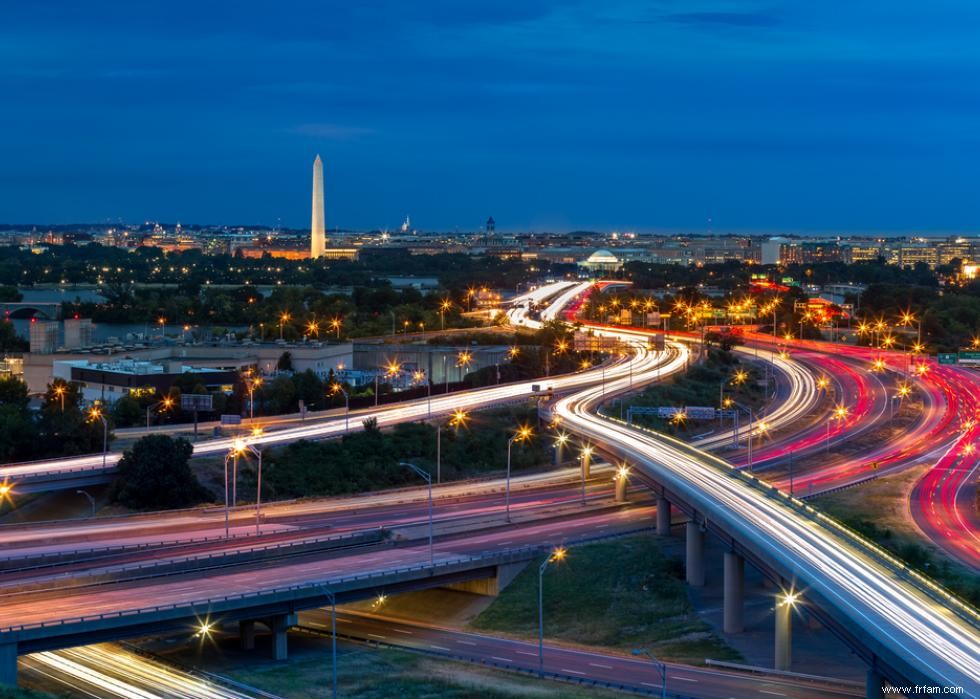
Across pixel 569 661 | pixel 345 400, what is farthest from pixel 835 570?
pixel 345 400

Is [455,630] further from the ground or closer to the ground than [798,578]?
closer to the ground

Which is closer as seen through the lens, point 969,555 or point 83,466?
point 969,555

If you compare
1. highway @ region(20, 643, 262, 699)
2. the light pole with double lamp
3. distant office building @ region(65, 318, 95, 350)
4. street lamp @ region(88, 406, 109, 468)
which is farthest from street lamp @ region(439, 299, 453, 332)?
highway @ region(20, 643, 262, 699)

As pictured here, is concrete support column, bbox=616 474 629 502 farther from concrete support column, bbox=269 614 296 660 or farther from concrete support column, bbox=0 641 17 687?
concrete support column, bbox=0 641 17 687

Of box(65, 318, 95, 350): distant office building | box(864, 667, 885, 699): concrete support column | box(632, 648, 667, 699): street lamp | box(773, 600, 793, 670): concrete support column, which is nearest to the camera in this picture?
box(864, 667, 885, 699): concrete support column

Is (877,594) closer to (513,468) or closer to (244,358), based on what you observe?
(513,468)

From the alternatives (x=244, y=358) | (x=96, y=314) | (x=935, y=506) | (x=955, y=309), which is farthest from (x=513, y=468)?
(x=96, y=314)
